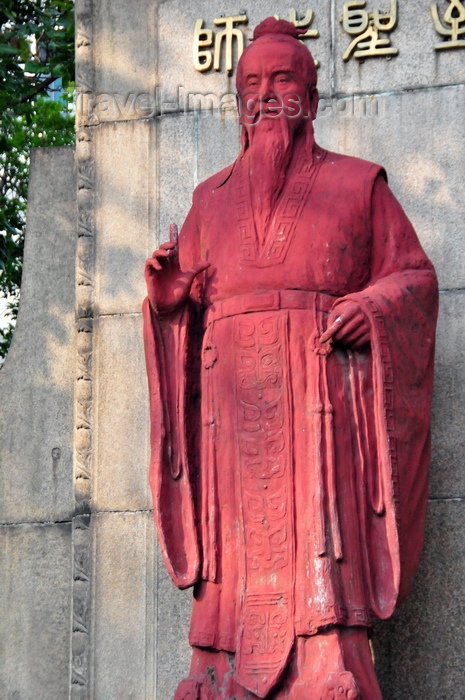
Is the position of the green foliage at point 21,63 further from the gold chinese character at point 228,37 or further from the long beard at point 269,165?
the long beard at point 269,165

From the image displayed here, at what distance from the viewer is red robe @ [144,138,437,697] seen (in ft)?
24.5

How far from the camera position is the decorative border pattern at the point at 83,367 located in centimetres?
912

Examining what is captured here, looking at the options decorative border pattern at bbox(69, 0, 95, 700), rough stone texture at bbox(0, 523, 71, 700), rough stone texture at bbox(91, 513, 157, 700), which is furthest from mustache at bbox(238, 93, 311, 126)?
rough stone texture at bbox(0, 523, 71, 700)

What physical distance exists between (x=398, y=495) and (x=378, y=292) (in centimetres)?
96

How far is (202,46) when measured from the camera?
9.72 meters

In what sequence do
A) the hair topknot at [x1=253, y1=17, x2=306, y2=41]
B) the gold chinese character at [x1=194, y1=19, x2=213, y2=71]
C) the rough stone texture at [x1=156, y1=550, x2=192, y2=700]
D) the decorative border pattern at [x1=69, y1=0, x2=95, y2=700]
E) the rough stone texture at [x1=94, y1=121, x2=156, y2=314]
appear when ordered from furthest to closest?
the gold chinese character at [x1=194, y1=19, x2=213, y2=71]
the rough stone texture at [x1=94, y1=121, x2=156, y2=314]
the decorative border pattern at [x1=69, y1=0, x2=95, y2=700]
the rough stone texture at [x1=156, y1=550, x2=192, y2=700]
the hair topknot at [x1=253, y1=17, x2=306, y2=41]

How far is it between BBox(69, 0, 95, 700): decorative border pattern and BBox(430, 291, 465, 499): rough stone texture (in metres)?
2.02

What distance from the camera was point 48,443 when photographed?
9.66 meters

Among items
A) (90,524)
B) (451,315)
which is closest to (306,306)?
(451,315)

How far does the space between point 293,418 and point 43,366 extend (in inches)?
104

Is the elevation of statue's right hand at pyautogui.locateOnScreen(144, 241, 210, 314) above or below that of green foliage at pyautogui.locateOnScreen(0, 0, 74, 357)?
below

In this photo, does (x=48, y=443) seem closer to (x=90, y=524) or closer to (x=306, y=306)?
(x=90, y=524)

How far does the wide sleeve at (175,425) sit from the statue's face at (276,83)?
0.93 m

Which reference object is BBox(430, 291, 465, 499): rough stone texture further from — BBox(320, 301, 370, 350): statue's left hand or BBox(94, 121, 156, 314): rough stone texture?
BBox(94, 121, 156, 314): rough stone texture
